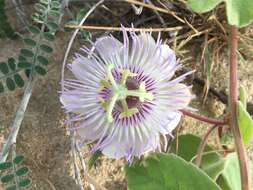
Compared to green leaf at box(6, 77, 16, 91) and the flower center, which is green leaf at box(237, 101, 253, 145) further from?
green leaf at box(6, 77, 16, 91)

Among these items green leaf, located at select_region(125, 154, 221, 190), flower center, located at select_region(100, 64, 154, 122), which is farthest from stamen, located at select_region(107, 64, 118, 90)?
green leaf, located at select_region(125, 154, 221, 190)

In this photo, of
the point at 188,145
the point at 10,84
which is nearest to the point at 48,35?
the point at 10,84

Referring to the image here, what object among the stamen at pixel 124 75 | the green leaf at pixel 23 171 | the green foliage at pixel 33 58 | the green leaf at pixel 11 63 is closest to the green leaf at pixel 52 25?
the green foliage at pixel 33 58

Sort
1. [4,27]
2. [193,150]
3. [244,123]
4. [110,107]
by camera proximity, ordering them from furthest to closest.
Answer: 1. [4,27]
2. [193,150]
3. [244,123]
4. [110,107]

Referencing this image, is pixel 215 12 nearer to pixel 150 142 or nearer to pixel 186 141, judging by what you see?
pixel 186 141

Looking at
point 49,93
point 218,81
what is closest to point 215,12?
point 218,81

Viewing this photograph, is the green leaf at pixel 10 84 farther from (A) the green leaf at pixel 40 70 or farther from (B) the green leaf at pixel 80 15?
(B) the green leaf at pixel 80 15

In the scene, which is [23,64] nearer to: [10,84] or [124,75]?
[10,84]
